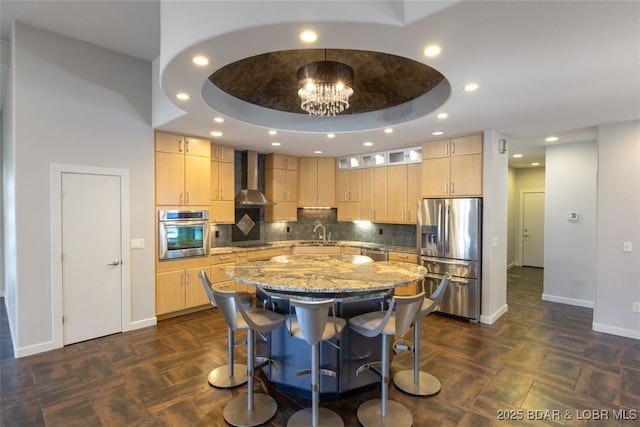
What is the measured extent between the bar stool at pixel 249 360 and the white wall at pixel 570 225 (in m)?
5.34

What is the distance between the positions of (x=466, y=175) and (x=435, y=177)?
0.46 meters

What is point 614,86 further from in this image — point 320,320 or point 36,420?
point 36,420

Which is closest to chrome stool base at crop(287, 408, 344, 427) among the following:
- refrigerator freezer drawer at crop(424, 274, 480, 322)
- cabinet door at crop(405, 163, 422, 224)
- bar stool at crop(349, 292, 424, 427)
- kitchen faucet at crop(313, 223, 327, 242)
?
bar stool at crop(349, 292, 424, 427)

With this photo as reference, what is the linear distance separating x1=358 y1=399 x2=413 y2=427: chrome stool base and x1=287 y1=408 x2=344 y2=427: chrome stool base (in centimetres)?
19

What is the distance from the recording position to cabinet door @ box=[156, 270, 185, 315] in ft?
14.3

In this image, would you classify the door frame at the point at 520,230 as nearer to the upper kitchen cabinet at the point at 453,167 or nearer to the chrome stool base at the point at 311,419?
the upper kitchen cabinet at the point at 453,167

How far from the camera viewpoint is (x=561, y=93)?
286 centimetres

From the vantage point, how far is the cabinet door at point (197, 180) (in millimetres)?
4645

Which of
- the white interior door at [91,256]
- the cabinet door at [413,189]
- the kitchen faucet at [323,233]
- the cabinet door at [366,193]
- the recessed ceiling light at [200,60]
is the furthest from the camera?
the kitchen faucet at [323,233]

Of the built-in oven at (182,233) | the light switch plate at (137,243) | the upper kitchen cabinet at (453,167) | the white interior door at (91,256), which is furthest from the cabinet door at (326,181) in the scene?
the white interior door at (91,256)

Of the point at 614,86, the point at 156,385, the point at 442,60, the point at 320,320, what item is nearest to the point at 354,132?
the point at 442,60

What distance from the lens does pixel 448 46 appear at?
2016mm

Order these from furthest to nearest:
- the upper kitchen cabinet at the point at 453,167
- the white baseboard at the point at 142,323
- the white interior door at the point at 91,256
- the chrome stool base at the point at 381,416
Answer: the upper kitchen cabinet at the point at 453,167
the white baseboard at the point at 142,323
the white interior door at the point at 91,256
the chrome stool base at the point at 381,416

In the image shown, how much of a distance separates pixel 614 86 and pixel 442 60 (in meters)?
1.75
